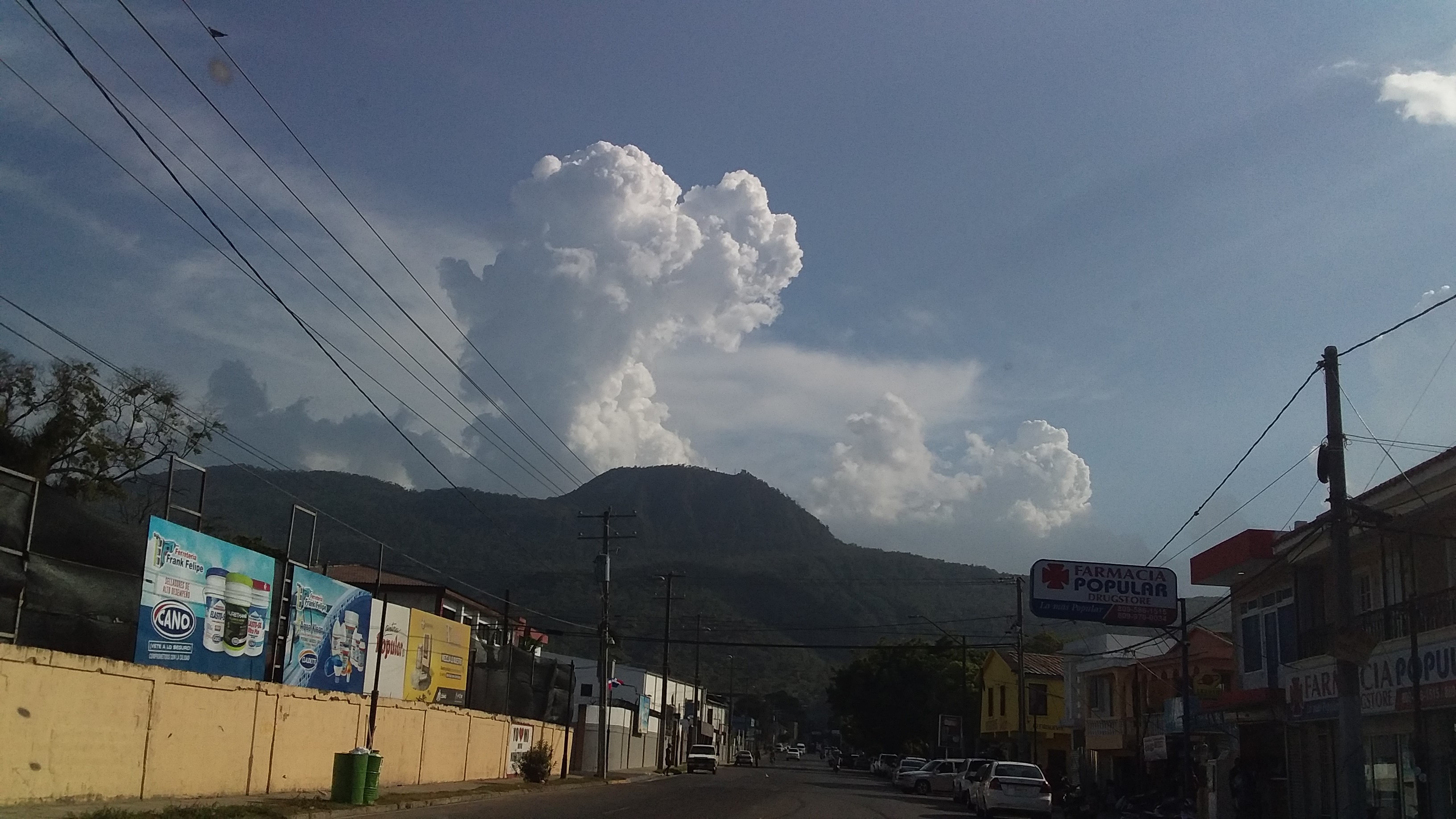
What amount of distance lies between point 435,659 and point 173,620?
18.0 metres

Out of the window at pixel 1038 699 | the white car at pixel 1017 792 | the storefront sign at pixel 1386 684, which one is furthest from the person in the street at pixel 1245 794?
the window at pixel 1038 699

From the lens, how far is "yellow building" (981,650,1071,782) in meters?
61.5

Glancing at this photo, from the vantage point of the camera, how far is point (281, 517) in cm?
10906

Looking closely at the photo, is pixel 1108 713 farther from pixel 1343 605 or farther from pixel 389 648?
pixel 1343 605

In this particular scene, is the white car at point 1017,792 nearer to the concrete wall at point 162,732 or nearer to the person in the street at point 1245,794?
the person in the street at point 1245,794

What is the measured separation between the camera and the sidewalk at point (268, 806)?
1697cm

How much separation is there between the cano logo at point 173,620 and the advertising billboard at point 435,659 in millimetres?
12594

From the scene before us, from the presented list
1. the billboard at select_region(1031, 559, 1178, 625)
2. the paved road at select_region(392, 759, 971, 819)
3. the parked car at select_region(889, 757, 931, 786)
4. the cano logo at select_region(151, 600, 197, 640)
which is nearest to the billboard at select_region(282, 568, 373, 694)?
the cano logo at select_region(151, 600, 197, 640)

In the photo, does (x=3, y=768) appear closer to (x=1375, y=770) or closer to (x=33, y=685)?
(x=33, y=685)

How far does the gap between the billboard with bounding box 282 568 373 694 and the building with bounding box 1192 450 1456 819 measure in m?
22.0

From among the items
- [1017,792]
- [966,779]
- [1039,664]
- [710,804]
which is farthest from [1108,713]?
[710,804]

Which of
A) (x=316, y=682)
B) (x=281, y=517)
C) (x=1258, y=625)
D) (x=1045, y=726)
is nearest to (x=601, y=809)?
(x=316, y=682)

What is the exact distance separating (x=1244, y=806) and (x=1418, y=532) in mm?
10054

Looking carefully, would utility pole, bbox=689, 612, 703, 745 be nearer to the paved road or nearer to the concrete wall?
the paved road
